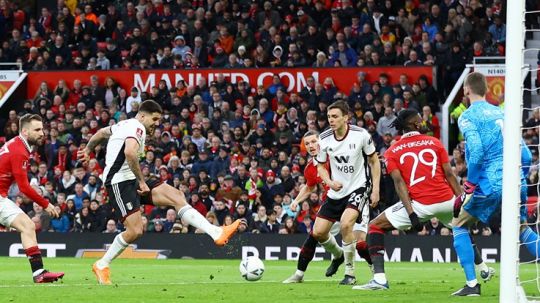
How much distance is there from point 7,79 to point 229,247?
11.2 metres

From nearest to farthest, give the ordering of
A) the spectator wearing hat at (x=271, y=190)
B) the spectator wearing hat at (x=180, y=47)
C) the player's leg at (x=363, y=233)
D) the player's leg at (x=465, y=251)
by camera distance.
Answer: the player's leg at (x=465, y=251) < the player's leg at (x=363, y=233) < the spectator wearing hat at (x=271, y=190) < the spectator wearing hat at (x=180, y=47)

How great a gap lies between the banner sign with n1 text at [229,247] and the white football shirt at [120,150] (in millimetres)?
9413

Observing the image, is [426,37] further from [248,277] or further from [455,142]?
[248,277]

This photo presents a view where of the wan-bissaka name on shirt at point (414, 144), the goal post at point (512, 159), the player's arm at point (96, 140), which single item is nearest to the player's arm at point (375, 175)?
the wan-bissaka name on shirt at point (414, 144)

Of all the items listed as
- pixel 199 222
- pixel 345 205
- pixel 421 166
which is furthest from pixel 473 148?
pixel 199 222

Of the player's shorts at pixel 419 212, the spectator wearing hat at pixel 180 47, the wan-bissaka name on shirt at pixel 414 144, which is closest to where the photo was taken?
the player's shorts at pixel 419 212

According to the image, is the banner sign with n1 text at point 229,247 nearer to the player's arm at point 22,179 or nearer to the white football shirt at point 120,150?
the white football shirt at point 120,150

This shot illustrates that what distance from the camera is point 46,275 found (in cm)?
1395

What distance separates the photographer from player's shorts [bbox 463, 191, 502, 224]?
1170 cm

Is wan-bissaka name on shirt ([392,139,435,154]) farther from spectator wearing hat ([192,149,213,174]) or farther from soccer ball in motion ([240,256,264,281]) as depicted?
spectator wearing hat ([192,149,213,174])

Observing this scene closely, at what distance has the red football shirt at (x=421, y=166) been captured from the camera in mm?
13109

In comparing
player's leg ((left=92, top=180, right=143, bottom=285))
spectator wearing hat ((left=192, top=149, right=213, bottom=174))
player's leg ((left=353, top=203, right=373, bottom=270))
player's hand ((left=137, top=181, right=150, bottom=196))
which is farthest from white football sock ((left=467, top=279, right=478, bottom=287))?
spectator wearing hat ((left=192, top=149, right=213, bottom=174))

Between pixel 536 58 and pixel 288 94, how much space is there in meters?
6.03

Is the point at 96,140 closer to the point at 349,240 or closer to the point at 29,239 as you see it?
the point at 29,239
